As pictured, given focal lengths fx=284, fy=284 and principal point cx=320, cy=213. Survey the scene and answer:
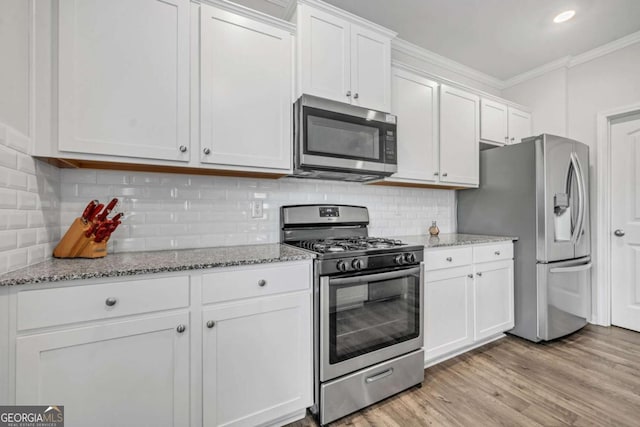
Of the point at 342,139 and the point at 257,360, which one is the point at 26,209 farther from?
the point at 342,139

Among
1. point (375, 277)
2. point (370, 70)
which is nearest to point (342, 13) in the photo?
point (370, 70)

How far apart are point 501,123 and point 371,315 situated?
102 inches

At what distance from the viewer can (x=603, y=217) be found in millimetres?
2861

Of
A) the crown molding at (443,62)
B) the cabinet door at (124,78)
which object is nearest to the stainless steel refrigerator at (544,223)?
the crown molding at (443,62)

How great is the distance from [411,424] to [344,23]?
249cm

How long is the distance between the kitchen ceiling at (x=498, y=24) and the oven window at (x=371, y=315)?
2.09 m

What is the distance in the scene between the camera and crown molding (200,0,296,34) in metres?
1.59

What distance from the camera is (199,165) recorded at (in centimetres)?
157

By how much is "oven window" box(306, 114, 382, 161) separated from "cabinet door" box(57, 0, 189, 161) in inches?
28.8

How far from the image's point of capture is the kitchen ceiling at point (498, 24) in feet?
7.23

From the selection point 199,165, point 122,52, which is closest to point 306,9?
point 122,52

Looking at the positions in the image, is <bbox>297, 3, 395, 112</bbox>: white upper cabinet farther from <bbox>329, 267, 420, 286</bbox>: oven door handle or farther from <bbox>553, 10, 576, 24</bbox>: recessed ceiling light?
<bbox>553, 10, 576, 24</bbox>: recessed ceiling light

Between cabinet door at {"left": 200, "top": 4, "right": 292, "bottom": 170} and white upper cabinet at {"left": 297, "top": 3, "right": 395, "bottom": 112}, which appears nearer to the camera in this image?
cabinet door at {"left": 200, "top": 4, "right": 292, "bottom": 170}

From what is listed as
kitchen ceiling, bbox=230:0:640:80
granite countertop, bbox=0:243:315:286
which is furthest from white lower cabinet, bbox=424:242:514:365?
kitchen ceiling, bbox=230:0:640:80
